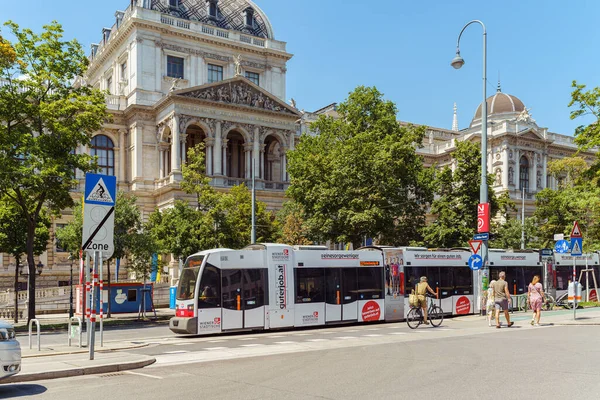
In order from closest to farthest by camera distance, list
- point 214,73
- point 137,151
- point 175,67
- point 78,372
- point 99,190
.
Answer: point 78,372 → point 99,190 → point 137,151 → point 175,67 → point 214,73

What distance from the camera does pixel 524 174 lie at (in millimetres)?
79125

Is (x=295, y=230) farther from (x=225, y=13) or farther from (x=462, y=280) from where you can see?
(x=225, y=13)

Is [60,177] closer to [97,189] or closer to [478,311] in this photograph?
[97,189]

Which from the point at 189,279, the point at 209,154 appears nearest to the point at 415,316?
the point at 189,279

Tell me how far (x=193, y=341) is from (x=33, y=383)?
28.3ft

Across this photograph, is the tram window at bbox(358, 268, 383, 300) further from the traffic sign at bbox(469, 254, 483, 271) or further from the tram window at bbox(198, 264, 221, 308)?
the tram window at bbox(198, 264, 221, 308)

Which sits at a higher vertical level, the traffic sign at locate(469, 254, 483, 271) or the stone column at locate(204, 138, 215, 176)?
the stone column at locate(204, 138, 215, 176)

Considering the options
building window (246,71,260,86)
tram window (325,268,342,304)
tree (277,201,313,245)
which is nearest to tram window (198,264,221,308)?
tram window (325,268,342,304)

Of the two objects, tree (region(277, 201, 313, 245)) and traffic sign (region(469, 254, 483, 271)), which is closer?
traffic sign (region(469, 254, 483, 271))

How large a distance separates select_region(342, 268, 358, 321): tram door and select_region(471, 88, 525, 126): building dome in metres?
64.1

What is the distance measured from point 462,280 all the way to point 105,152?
4104 cm

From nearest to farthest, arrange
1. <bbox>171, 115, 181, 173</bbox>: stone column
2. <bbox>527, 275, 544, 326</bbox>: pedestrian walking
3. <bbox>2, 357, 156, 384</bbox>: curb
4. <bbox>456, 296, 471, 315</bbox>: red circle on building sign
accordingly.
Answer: <bbox>2, 357, 156, 384</bbox>: curb < <bbox>527, 275, 544, 326</bbox>: pedestrian walking < <bbox>456, 296, 471, 315</bbox>: red circle on building sign < <bbox>171, 115, 181, 173</bbox>: stone column

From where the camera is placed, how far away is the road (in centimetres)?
1038

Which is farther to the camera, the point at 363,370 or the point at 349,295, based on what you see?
the point at 349,295
